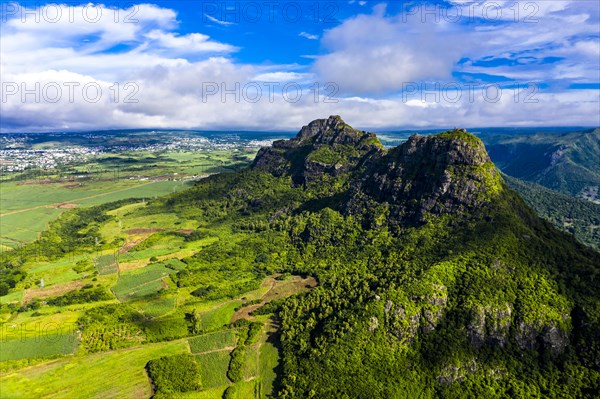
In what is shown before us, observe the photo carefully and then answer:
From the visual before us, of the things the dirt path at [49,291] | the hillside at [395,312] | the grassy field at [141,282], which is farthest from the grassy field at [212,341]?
the dirt path at [49,291]

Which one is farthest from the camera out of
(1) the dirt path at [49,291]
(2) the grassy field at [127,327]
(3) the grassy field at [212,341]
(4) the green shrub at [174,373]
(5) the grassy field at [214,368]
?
(1) the dirt path at [49,291]

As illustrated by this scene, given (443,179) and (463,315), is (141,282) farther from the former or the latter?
(443,179)

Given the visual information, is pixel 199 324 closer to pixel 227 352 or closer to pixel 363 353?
pixel 227 352

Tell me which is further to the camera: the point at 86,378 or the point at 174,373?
the point at 174,373

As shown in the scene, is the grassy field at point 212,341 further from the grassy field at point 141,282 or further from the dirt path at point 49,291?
the dirt path at point 49,291

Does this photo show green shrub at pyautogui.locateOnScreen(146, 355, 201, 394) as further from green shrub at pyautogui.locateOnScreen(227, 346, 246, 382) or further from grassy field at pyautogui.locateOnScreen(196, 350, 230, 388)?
green shrub at pyautogui.locateOnScreen(227, 346, 246, 382)

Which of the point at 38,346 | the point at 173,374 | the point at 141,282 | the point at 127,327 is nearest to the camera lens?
the point at 173,374

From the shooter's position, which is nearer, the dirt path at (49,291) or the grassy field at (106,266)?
the dirt path at (49,291)

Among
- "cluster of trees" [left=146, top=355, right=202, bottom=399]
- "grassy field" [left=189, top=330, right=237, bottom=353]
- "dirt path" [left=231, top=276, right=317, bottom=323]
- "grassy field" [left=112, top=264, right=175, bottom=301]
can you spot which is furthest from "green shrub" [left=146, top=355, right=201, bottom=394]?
"grassy field" [left=112, top=264, right=175, bottom=301]

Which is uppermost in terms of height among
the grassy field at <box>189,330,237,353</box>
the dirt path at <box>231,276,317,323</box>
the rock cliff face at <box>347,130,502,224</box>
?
the rock cliff face at <box>347,130,502,224</box>

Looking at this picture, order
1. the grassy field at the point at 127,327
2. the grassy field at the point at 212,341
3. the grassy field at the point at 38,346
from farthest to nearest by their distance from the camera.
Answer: the grassy field at the point at 212,341
the grassy field at the point at 38,346
the grassy field at the point at 127,327

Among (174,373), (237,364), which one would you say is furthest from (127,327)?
(237,364)

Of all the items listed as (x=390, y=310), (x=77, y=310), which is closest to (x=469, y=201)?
(x=390, y=310)

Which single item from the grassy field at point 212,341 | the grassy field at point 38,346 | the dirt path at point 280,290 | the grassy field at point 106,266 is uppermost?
the grassy field at point 106,266
